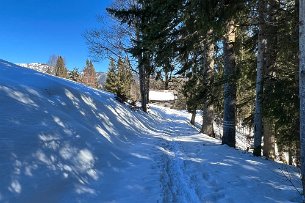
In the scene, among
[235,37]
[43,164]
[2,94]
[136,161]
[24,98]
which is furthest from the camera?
[235,37]

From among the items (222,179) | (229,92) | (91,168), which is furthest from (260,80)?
(91,168)

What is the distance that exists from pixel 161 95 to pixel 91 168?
210ft

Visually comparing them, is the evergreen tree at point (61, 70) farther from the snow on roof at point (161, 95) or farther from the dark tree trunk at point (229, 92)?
the dark tree trunk at point (229, 92)

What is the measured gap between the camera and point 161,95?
234 ft

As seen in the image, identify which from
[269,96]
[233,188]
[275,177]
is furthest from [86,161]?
[269,96]

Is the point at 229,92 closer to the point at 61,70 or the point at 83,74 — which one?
the point at 83,74

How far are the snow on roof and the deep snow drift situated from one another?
2334 inches

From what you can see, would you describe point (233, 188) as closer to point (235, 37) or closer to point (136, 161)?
point (136, 161)

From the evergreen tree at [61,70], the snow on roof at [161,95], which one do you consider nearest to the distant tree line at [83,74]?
the evergreen tree at [61,70]

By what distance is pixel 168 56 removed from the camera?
12094mm

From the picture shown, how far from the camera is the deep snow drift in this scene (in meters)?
5.70

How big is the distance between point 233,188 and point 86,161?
3.21m

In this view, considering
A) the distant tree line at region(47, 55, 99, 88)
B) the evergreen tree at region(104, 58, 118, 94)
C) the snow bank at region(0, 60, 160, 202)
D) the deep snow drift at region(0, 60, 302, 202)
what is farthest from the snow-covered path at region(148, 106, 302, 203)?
the distant tree line at region(47, 55, 99, 88)

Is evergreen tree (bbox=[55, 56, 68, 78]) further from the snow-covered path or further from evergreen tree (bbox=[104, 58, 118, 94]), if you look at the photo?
the snow-covered path
